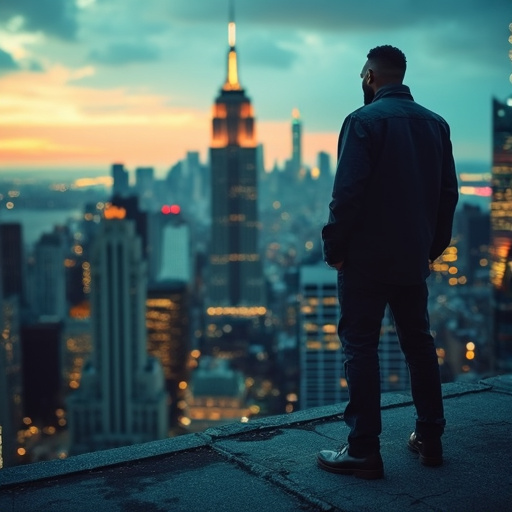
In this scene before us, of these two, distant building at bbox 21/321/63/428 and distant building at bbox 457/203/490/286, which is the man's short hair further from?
distant building at bbox 457/203/490/286

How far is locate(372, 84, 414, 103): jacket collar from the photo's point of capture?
8.52 ft

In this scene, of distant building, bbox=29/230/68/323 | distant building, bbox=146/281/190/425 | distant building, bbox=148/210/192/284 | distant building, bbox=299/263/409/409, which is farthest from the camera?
distant building, bbox=148/210/192/284

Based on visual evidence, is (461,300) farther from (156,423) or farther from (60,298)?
(60,298)

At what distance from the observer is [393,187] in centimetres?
250

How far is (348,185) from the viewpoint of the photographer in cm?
242

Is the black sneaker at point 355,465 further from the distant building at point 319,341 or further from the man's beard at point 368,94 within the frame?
the distant building at point 319,341

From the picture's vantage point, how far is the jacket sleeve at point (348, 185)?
7.96ft

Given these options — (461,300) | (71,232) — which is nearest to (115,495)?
(461,300)

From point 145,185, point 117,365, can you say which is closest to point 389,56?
point 117,365

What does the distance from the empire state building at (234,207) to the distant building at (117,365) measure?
115 feet

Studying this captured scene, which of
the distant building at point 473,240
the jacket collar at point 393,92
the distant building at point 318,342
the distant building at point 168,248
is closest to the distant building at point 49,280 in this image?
the distant building at point 168,248

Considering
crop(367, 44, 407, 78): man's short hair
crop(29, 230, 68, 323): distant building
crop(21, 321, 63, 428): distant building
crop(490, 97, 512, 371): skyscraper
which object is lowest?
crop(21, 321, 63, 428): distant building

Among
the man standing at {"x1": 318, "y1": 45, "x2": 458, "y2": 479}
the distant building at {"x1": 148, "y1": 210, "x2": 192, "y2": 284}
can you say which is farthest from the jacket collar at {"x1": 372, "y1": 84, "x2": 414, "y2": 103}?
the distant building at {"x1": 148, "y1": 210, "x2": 192, "y2": 284}

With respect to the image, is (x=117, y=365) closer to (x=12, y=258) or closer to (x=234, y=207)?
(x=12, y=258)
